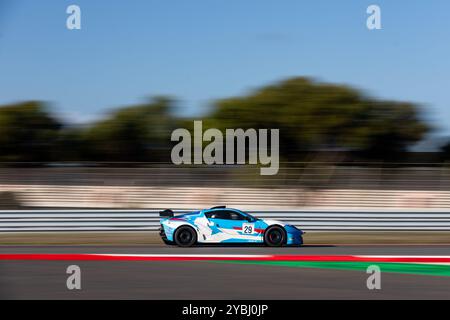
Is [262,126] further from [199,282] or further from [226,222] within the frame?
[199,282]

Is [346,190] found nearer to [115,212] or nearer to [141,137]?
[115,212]

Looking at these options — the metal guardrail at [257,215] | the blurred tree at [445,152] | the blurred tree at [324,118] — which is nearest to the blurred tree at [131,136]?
the blurred tree at [324,118]

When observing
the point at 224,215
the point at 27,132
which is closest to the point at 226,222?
the point at 224,215

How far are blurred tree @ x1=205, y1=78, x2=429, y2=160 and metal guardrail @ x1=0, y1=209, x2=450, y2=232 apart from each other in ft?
47.3

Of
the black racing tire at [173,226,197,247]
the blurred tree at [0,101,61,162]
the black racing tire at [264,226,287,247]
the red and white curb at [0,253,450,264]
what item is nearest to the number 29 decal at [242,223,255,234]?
the black racing tire at [264,226,287,247]

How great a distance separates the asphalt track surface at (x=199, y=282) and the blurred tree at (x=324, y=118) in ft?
77.8

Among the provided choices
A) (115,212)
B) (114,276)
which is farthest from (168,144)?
(114,276)

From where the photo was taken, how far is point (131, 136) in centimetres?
3772

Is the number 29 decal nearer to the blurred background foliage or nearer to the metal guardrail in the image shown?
the metal guardrail

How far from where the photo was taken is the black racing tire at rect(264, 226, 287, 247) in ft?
48.5

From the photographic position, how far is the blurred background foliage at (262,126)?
3578cm

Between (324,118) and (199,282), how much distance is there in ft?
95.0

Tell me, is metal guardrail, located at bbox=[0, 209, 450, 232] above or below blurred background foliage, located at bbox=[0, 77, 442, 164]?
below
